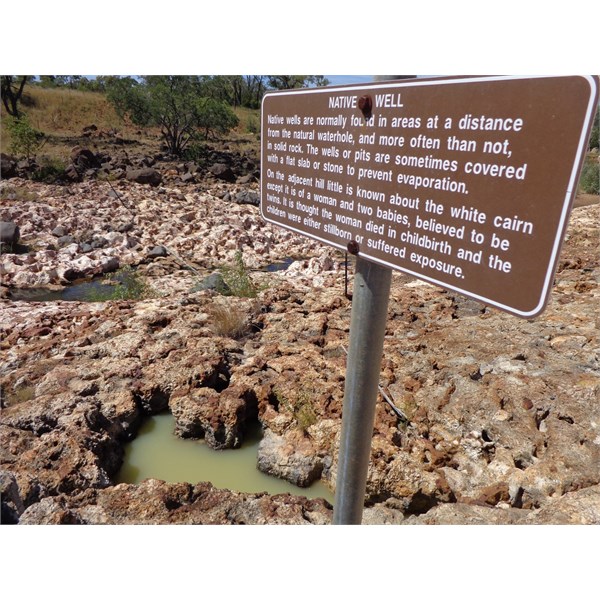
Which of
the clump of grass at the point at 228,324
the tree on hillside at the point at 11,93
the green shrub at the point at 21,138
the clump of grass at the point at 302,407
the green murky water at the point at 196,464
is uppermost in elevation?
Result: the tree on hillside at the point at 11,93

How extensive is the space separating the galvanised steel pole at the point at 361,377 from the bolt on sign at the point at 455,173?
12cm

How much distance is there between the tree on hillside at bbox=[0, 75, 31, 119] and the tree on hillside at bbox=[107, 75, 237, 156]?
14.5 feet

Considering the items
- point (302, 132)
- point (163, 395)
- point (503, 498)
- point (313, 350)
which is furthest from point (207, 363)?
point (302, 132)

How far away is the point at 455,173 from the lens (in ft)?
4.01

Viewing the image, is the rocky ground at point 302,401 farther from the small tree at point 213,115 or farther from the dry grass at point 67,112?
the dry grass at point 67,112

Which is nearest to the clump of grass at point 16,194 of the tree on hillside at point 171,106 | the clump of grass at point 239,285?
the tree on hillside at point 171,106

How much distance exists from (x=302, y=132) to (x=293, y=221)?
351mm

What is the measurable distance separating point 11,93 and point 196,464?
2556 centimetres

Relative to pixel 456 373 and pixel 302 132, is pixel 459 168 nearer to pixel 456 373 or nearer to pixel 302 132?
pixel 302 132

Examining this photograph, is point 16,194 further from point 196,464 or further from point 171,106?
point 196,464

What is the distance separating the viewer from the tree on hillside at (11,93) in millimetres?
21297

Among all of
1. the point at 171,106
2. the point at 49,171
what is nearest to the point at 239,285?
the point at 49,171

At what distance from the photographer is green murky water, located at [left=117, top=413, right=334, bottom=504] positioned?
11.5ft

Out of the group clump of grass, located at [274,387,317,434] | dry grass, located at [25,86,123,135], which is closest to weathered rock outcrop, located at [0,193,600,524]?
clump of grass, located at [274,387,317,434]
